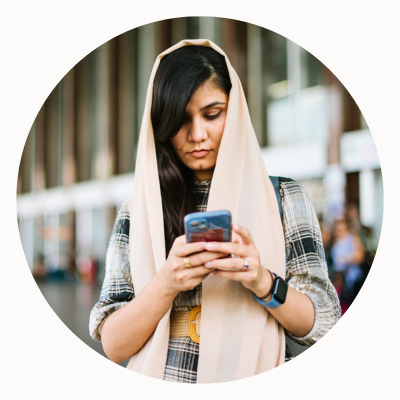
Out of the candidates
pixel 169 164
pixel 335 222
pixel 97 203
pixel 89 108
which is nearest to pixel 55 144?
pixel 89 108

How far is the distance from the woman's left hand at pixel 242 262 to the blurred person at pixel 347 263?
2.86 m

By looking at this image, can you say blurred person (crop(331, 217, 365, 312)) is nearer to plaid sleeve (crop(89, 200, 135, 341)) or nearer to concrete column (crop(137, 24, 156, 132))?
plaid sleeve (crop(89, 200, 135, 341))

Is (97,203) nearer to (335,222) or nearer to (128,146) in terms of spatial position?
(128,146)

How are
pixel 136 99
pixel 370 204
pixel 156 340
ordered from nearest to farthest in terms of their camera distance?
pixel 156 340 → pixel 370 204 → pixel 136 99

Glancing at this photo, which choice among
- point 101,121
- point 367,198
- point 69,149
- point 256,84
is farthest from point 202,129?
point 69,149

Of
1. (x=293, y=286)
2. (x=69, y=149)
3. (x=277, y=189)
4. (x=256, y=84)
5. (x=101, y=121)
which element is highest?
(x=101, y=121)

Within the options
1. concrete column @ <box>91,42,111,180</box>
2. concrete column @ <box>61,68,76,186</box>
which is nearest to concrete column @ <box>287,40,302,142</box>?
concrete column @ <box>91,42,111,180</box>

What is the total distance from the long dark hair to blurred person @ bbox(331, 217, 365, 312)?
2814mm

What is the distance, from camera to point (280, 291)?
0.91 m

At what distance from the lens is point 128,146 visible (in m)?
7.94

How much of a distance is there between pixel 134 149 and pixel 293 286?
7.07m

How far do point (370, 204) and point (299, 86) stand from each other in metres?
2.25

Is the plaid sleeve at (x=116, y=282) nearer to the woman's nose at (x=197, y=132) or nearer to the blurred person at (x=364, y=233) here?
the woman's nose at (x=197, y=132)

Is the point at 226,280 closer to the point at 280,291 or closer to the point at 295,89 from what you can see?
the point at 280,291
